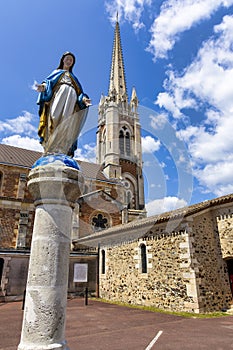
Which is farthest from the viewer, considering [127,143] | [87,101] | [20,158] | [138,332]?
[127,143]

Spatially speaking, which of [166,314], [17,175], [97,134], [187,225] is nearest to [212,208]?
[187,225]

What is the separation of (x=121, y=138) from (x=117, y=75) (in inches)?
581

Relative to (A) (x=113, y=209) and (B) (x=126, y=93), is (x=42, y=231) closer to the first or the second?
(A) (x=113, y=209)

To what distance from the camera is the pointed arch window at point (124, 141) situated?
37.2 metres

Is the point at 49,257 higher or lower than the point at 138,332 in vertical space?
higher

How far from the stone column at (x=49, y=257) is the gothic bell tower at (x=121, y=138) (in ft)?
93.0

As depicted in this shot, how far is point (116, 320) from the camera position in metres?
8.36

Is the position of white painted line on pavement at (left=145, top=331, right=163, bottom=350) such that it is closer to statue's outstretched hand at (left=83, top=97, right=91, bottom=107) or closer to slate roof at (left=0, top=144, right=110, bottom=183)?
statue's outstretched hand at (left=83, top=97, right=91, bottom=107)

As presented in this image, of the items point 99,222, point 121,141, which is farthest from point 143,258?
point 121,141

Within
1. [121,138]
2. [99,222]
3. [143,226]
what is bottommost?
[143,226]

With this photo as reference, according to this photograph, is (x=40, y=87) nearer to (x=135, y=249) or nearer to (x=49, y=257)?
(x=49, y=257)

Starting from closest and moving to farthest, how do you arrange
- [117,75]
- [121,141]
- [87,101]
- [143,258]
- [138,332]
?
[87,101], [138,332], [143,258], [121,141], [117,75]

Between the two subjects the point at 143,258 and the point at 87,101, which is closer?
the point at 87,101

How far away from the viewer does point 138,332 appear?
664cm
